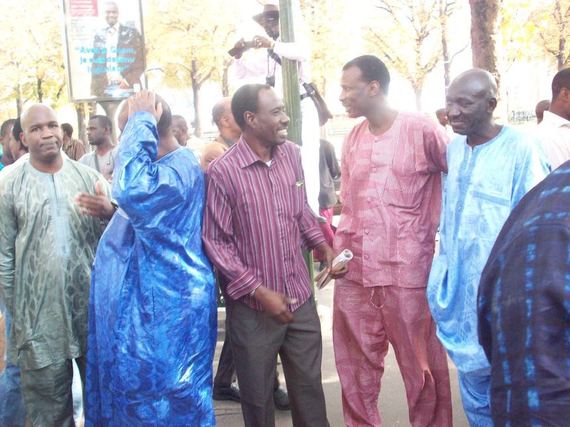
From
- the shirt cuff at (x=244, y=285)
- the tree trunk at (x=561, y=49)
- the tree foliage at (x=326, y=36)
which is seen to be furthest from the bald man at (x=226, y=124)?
the tree trunk at (x=561, y=49)

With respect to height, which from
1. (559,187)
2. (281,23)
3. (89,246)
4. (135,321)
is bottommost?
(135,321)

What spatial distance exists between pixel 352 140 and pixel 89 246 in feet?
4.96

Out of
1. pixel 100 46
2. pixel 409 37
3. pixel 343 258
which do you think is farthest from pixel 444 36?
pixel 343 258

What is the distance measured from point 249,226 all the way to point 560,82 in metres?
2.43

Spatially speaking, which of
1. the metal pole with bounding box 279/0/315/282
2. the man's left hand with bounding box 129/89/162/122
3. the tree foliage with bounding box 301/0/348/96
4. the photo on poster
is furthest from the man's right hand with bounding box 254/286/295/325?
the tree foliage with bounding box 301/0/348/96

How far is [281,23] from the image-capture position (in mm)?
4785

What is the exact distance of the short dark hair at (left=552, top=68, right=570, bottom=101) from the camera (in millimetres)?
4645

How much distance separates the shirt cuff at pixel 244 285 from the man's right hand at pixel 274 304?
3 cm

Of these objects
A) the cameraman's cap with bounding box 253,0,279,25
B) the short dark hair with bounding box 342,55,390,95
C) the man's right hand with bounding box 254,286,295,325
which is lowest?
the man's right hand with bounding box 254,286,295,325

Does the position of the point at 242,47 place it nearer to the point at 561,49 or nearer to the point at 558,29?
the point at 558,29

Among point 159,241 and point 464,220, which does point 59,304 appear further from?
point 464,220

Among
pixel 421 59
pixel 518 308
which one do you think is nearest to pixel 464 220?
pixel 518 308

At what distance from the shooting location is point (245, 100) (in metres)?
3.54

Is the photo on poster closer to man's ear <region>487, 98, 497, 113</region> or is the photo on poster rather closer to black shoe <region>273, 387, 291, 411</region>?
black shoe <region>273, 387, 291, 411</region>
